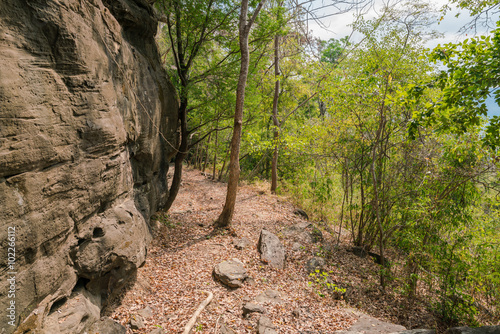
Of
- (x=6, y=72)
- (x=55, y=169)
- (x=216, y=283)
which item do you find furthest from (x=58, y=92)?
(x=216, y=283)

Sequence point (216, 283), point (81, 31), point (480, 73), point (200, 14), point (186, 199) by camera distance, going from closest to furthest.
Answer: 1. point (81, 31)
2. point (480, 73)
3. point (216, 283)
4. point (200, 14)
5. point (186, 199)

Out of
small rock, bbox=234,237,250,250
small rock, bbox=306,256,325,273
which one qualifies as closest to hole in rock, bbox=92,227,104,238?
small rock, bbox=234,237,250,250

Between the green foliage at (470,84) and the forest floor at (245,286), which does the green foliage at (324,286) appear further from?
the green foliage at (470,84)

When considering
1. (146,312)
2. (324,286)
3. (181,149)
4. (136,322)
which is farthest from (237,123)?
(136,322)

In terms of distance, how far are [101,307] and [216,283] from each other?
2421 mm

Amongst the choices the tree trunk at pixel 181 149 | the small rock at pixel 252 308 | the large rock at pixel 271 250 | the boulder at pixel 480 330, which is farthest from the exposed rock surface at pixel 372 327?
the tree trunk at pixel 181 149

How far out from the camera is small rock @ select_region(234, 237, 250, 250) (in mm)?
7761

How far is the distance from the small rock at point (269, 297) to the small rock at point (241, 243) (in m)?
1.80

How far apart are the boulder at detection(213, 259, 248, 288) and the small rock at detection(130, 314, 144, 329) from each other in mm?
1982

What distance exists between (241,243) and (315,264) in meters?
2.28

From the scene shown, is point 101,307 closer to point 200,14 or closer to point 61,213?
point 61,213

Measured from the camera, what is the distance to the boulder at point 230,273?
6.10 metres

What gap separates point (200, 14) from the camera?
305 inches

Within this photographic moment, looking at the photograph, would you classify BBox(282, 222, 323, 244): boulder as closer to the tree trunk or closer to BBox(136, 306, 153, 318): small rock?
the tree trunk
